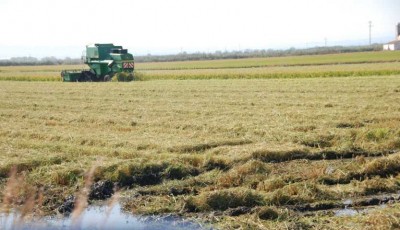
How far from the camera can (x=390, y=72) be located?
33.5 meters

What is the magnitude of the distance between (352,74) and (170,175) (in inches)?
1035

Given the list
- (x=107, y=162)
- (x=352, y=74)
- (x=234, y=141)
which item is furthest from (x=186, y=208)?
(x=352, y=74)

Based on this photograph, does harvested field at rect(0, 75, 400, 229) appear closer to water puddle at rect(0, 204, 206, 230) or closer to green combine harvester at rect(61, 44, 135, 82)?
water puddle at rect(0, 204, 206, 230)

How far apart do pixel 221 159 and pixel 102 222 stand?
129 inches

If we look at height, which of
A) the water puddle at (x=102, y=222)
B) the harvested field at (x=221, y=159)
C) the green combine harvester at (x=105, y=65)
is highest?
the green combine harvester at (x=105, y=65)

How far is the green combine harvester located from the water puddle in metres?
26.6

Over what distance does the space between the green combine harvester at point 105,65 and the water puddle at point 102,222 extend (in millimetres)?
26598

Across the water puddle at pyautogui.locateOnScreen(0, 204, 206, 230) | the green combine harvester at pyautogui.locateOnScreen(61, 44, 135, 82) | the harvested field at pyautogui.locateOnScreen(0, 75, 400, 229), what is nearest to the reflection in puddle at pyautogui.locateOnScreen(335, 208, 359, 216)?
the harvested field at pyautogui.locateOnScreen(0, 75, 400, 229)

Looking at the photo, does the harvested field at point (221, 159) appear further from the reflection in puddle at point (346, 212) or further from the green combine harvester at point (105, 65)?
the green combine harvester at point (105, 65)

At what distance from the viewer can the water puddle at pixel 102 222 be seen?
24.4 ft

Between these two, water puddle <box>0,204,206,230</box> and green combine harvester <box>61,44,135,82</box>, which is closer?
water puddle <box>0,204,206,230</box>

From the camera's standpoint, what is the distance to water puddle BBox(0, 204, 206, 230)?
7.43 meters

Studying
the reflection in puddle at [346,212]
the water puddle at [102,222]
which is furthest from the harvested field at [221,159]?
the water puddle at [102,222]

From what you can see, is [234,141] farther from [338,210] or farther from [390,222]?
[390,222]
